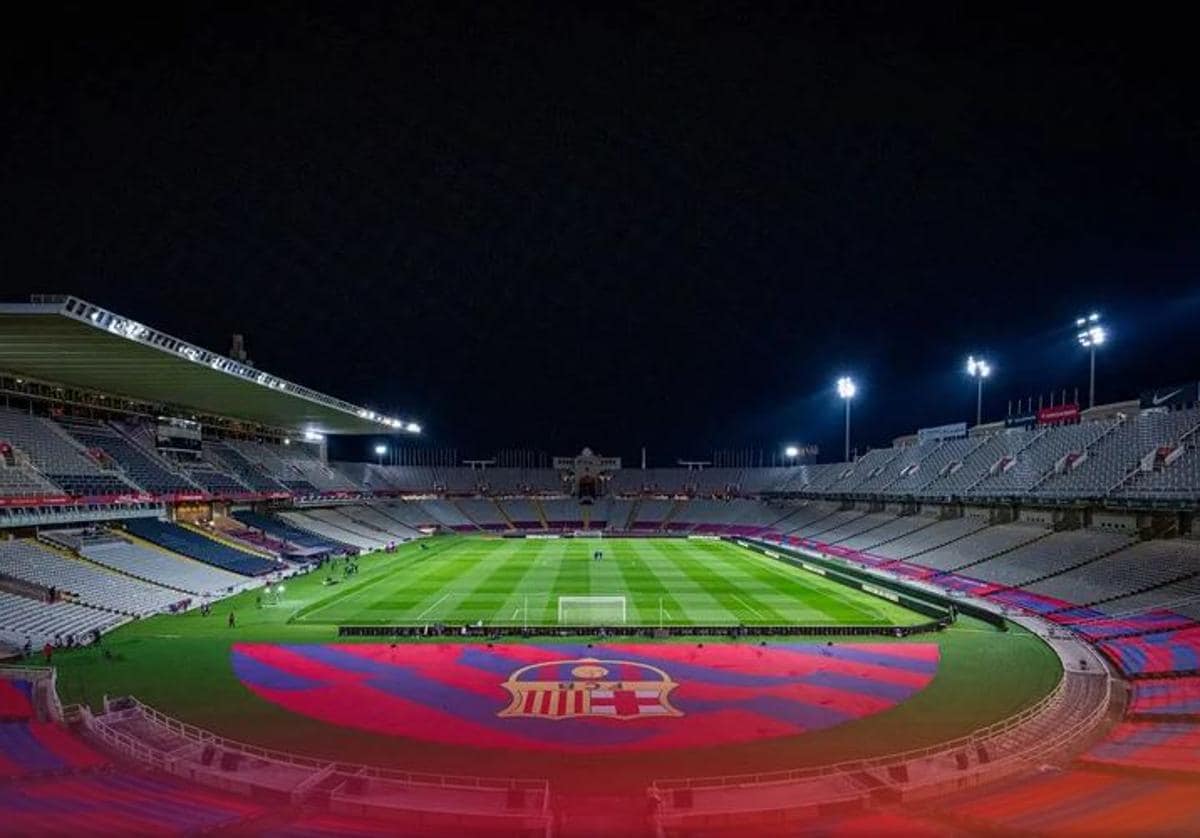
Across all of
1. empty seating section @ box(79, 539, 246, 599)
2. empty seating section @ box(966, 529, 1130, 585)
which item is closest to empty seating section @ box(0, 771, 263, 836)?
empty seating section @ box(79, 539, 246, 599)

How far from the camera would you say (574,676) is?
93.5 feet

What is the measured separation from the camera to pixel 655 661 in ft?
101

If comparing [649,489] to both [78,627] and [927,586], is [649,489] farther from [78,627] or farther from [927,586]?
[78,627]

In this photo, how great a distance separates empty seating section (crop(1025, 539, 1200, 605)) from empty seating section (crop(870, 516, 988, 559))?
48.7 feet

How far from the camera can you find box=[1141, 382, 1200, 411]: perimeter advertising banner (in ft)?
156

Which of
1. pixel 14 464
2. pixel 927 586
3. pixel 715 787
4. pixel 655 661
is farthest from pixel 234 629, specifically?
pixel 927 586

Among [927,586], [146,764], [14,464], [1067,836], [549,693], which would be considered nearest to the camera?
[1067,836]

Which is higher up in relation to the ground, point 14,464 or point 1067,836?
point 14,464

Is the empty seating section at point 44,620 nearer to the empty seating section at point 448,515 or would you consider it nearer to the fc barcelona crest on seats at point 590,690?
the fc barcelona crest on seats at point 590,690

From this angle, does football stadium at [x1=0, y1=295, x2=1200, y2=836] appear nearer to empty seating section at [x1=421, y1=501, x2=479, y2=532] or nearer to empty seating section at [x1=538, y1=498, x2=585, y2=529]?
empty seating section at [x1=421, y1=501, x2=479, y2=532]

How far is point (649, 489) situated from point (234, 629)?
83.2m

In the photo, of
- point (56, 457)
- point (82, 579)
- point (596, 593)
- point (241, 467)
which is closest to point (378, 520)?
point (241, 467)

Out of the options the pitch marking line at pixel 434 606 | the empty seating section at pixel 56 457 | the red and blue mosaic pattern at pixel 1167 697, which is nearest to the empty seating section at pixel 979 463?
the red and blue mosaic pattern at pixel 1167 697

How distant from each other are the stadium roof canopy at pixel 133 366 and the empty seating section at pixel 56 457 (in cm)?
315
